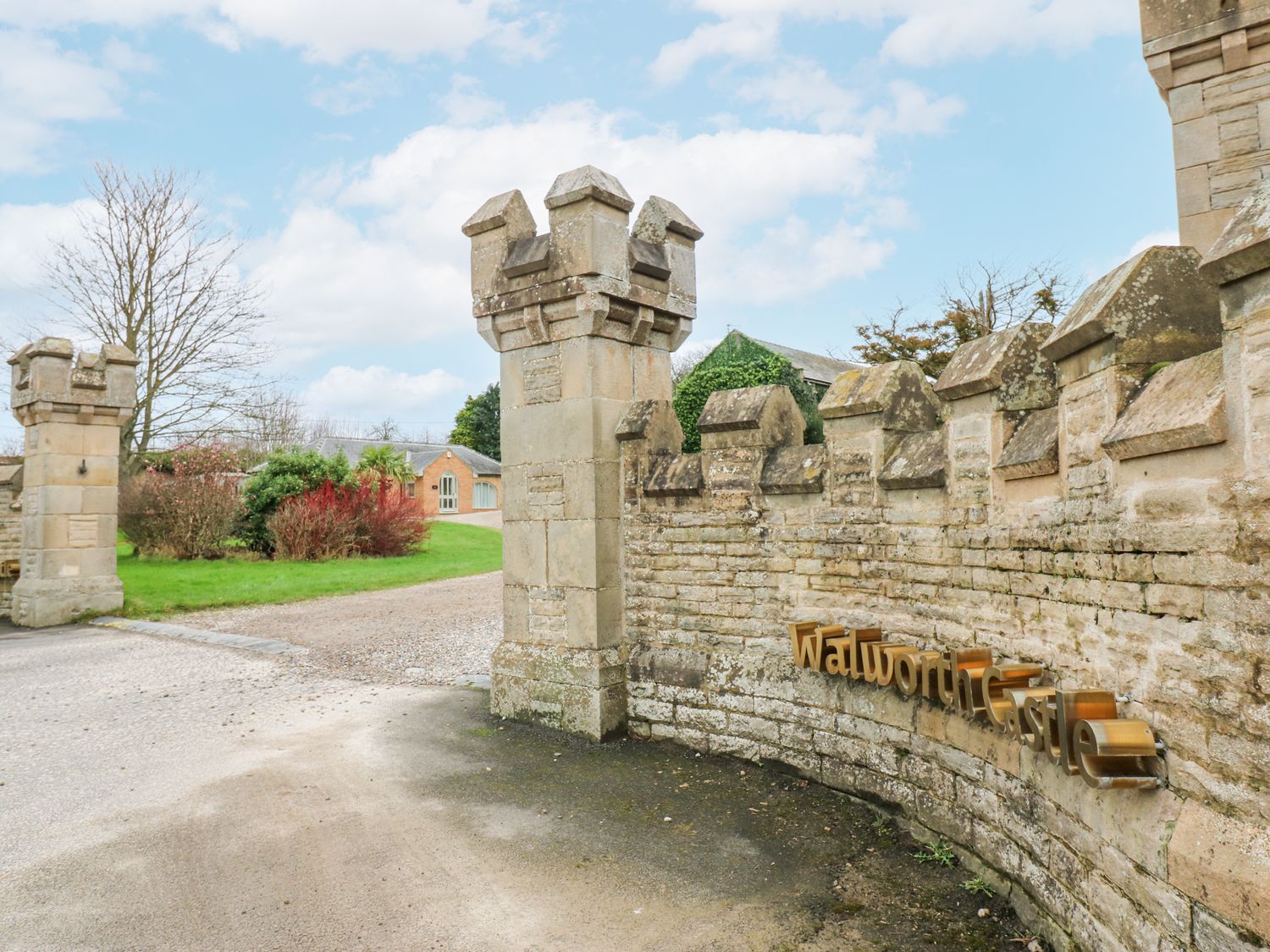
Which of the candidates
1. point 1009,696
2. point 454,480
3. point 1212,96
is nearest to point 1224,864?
point 1009,696

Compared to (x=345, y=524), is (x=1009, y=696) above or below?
→ below

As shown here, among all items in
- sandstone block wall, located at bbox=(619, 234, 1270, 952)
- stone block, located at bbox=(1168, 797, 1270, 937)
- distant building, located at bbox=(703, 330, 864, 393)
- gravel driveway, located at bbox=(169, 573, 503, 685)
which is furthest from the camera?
distant building, located at bbox=(703, 330, 864, 393)

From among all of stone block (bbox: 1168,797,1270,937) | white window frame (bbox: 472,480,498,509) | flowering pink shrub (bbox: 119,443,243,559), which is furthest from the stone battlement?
white window frame (bbox: 472,480,498,509)

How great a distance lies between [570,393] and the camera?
20.0 feet

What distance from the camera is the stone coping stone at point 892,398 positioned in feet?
14.9

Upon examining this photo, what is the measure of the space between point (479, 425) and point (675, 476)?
47.3 m

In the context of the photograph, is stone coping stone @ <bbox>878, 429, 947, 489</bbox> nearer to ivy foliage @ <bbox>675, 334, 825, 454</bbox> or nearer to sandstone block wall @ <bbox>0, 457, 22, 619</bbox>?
ivy foliage @ <bbox>675, 334, 825, 454</bbox>

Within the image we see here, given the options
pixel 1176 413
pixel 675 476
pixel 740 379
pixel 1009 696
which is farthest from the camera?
pixel 740 379

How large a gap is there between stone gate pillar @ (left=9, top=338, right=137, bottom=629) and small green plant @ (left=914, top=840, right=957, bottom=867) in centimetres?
1214

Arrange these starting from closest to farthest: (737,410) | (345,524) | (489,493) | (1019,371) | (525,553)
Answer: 1. (1019,371)
2. (737,410)
3. (525,553)
4. (345,524)
5. (489,493)

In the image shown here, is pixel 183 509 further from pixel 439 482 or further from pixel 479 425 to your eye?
pixel 479 425

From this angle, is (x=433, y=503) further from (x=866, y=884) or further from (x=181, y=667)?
(x=866, y=884)

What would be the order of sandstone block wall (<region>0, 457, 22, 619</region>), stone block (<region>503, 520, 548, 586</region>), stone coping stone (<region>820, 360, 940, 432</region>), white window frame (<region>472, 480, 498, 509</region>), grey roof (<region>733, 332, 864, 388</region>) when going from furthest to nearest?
1. white window frame (<region>472, 480, 498, 509</region>)
2. grey roof (<region>733, 332, 864, 388</region>)
3. sandstone block wall (<region>0, 457, 22, 619</region>)
4. stone block (<region>503, 520, 548, 586</region>)
5. stone coping stone (<region>820, 360, 940, 432</region>)

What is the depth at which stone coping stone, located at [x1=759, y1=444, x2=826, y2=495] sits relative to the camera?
4.95 m
